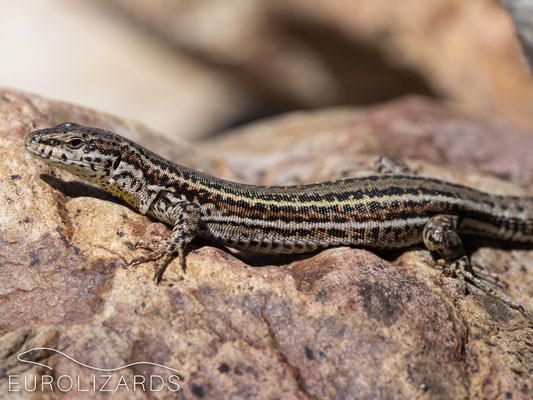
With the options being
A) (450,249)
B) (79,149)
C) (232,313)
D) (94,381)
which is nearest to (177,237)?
(232,313)

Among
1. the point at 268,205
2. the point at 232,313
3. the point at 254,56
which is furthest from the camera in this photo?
the point at 254,56

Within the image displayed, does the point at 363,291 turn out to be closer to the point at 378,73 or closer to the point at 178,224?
the point at 178,224

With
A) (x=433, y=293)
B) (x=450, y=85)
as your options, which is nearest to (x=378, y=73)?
(x=450, y=85)

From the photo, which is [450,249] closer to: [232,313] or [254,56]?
[232,313]

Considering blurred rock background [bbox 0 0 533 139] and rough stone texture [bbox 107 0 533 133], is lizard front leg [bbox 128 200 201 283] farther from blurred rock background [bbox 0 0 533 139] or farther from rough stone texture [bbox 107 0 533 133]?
rough stone texture [bbox 107 0 533 133]

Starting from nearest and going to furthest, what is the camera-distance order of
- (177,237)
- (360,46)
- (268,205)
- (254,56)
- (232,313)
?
1. (232,313)
2. (177,237)
3. (268,205)
4. (360,46)
5. (254,56)

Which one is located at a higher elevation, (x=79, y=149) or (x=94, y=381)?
(x=79, y=149)

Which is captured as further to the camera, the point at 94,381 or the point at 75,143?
the point at 75,143
